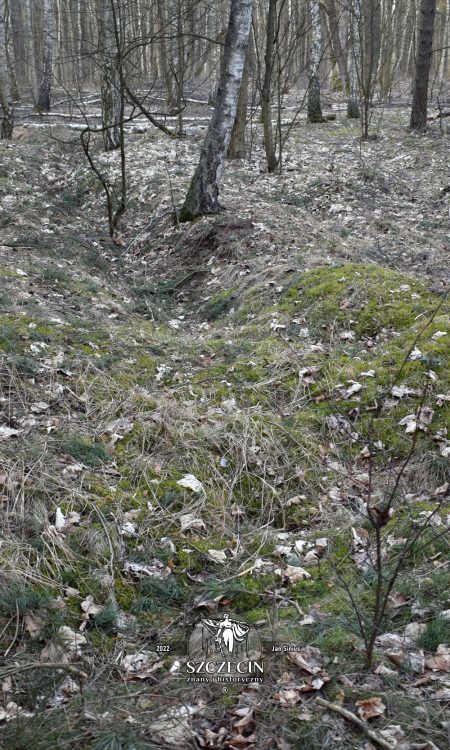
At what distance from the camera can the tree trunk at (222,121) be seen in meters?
8.41

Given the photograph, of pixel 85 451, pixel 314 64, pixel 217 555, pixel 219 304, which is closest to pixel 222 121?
pixel 219 304

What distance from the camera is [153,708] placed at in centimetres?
269

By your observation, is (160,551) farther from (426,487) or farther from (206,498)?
(426,487)

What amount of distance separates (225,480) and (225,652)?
1.51m

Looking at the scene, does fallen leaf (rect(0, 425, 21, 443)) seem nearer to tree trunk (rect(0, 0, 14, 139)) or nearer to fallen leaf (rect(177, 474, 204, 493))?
fallen leaf (rect(177, 474, 204, 493))

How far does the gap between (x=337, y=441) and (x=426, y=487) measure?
0.79 m

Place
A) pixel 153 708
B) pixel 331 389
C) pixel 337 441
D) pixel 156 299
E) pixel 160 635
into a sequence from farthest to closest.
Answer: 1. pixel 156 299
2. pixel 331 389
3. pixel 337 441
4. pixel 160 635
5. pixel 153 708

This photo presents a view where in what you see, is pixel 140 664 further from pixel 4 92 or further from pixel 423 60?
pixel 4 92

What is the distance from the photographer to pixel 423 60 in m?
13.7

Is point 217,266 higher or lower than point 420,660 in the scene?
higher

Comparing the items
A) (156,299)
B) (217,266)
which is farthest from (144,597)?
(217,266)

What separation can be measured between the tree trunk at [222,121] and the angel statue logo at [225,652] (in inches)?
281

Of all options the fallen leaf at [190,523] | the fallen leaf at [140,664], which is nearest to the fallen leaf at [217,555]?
the fallen leaf at [190,523]

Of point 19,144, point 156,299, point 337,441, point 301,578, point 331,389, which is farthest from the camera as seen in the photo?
point 19,144
